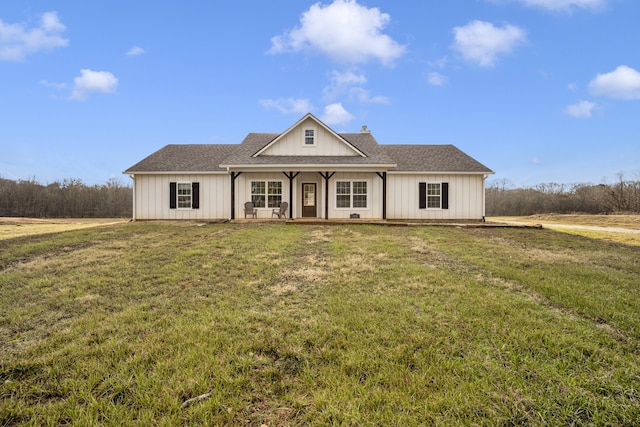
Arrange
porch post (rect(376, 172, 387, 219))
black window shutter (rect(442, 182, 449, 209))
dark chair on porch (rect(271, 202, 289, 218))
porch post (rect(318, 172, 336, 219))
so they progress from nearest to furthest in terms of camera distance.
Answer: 1. porch post (rect(376, 172, 387, 219))
2. porch post (rect(318, 172, 336, 219))
3. dark chair on porch (rect(271, 202, 289, 218))
4. black window shutter (rect(442, 182, 449, 209))

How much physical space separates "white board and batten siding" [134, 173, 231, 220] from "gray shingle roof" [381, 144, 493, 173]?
379 inches

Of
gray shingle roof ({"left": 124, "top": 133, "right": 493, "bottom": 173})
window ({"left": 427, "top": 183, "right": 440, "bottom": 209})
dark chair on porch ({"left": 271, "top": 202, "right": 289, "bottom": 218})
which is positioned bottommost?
dark chair on porch ({"left": 271, "top": 202, "right": 289, "bottom": 218})

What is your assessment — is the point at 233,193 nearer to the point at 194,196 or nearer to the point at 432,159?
the point at 194,196

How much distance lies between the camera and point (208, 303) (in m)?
3.92

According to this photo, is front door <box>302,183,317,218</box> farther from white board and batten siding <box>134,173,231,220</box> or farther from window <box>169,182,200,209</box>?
window <box>169,182,200,209</box>

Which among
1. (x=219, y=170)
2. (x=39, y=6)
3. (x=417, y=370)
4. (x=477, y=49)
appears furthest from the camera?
(x=219, y=170)

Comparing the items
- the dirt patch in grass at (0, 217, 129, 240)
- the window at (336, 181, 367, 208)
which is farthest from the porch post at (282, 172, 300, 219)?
the dirt patch in grass at (0, 217, 129, 240)

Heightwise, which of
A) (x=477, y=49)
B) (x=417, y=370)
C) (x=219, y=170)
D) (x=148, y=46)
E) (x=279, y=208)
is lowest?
(x=417, y=370)

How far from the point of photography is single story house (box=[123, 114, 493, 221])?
15141mm

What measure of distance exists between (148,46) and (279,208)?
12.1m

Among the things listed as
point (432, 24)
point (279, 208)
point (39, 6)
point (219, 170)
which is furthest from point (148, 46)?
point (432, 24)

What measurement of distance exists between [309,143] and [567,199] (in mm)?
31539

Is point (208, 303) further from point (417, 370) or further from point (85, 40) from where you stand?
point (85, 40)

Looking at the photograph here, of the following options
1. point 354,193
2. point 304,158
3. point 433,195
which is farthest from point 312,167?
point 433,195
